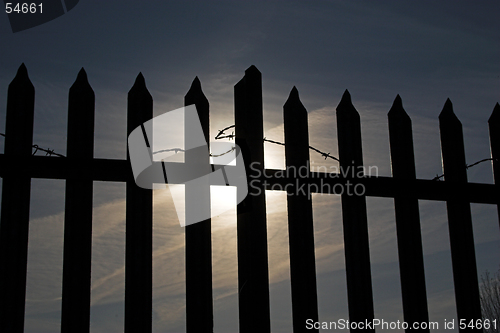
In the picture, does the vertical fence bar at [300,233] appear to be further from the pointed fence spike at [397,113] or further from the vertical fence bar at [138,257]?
the vertical fence bar at [138,257]

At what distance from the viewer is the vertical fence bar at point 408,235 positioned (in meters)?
3.39

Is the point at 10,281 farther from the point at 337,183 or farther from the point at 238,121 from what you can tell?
the point at 337,183

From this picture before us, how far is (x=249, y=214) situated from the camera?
3.17m

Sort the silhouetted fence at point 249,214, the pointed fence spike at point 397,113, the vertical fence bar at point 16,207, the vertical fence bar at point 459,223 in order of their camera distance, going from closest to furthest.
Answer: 1. the vertical fence bar at point 16,207
2. the silhouetted fence at point 249,214
3. the vertical fence bar at point 459,223
4. the pointed fence spike at point 397,113

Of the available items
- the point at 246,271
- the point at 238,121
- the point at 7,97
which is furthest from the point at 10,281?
the point at 238,121

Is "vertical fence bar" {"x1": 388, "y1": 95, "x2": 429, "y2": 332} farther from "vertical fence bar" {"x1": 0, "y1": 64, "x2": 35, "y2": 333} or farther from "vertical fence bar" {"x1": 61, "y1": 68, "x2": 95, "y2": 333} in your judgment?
"vertical fence bar" {"x1": 0, "y1": 64, "x2": 35, "y2": 333}

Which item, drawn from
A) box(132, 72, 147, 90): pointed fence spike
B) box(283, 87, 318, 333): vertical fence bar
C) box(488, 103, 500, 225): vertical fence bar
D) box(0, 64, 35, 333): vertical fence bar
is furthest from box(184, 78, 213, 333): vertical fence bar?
box(488, 103, 500, 225): vertical fence bar

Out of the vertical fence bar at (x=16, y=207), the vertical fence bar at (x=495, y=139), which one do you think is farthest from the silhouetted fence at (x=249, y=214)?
the vertical fence bar at (x=495, y=139)

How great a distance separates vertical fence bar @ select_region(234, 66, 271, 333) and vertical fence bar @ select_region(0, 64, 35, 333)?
3.82 feet

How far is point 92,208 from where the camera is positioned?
2.94m

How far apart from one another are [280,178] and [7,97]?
1611mm

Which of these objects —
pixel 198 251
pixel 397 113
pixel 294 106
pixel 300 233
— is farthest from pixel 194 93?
pixel 397 113

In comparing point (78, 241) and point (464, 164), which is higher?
point (464, 164)

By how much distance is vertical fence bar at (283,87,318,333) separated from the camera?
10.5 feet
